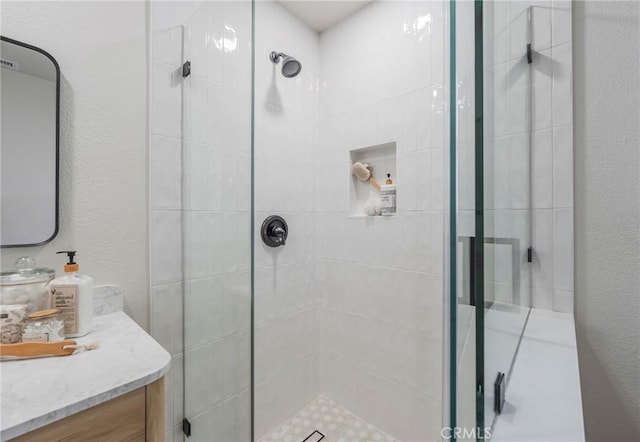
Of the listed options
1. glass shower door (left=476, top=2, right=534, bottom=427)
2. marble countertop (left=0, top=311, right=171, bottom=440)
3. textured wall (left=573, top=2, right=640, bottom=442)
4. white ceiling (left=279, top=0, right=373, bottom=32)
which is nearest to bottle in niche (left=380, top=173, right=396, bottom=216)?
glass shower door (left=476, top=2, right=534, bottom=427)

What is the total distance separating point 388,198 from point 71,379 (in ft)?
4.29

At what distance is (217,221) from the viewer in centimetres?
92

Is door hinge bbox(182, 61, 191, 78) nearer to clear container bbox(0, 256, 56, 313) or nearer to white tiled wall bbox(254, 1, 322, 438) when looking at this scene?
white tiled wall bbox(254, 1, 322, 438)

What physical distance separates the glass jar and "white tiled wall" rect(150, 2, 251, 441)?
0.35 metres

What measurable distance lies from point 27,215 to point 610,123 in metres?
1.86

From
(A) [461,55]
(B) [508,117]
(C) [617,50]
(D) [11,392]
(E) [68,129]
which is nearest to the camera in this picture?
(A) [461,55]

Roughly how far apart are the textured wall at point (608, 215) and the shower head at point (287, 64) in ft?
3.75

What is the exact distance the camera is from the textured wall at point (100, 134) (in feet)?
2.58


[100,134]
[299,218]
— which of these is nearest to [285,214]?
[299,218]

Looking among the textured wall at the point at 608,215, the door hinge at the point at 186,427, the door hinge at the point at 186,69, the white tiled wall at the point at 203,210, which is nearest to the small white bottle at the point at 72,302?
the white tiled wall at the point at 203,210

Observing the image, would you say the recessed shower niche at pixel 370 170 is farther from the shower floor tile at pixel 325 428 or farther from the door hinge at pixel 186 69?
the shower floor tile at pixel 325 428

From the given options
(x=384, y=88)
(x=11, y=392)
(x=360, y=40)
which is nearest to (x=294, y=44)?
(x=360, y=40)

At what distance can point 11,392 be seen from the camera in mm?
448

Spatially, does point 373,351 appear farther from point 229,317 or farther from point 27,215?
point 27,215
